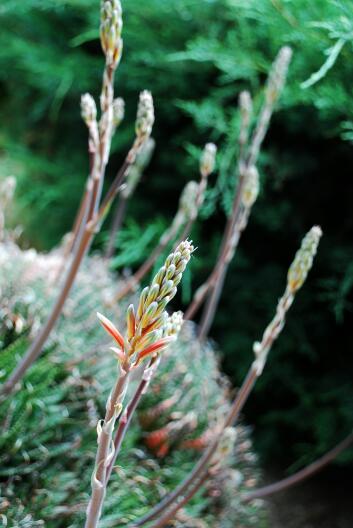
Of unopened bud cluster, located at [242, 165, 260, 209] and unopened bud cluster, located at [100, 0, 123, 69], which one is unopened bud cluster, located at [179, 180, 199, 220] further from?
unopened bud cluster, located at [100, 0, 123, 69]

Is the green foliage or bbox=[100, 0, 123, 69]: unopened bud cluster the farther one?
the green foliage

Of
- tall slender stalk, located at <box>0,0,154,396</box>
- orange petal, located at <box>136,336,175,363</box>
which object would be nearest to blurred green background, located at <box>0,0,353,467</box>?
tall slender stalk, located at <box>0,0,154,396</box>

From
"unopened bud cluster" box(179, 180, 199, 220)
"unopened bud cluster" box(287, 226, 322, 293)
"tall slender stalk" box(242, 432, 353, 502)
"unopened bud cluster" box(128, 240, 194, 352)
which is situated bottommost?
"tall slender stalk" box(242, 432, 353, 502)

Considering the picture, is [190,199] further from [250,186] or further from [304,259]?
[304,259]

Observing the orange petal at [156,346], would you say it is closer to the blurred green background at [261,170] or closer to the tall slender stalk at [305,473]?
the tall slender stalk at [305,473]

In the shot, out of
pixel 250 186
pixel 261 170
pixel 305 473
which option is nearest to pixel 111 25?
pixel 250 186

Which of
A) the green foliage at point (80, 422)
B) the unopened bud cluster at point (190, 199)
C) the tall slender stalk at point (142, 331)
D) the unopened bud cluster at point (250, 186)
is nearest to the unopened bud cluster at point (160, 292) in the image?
the tall slender stalk at point (142, 331)

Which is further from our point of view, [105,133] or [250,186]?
[250,186]
